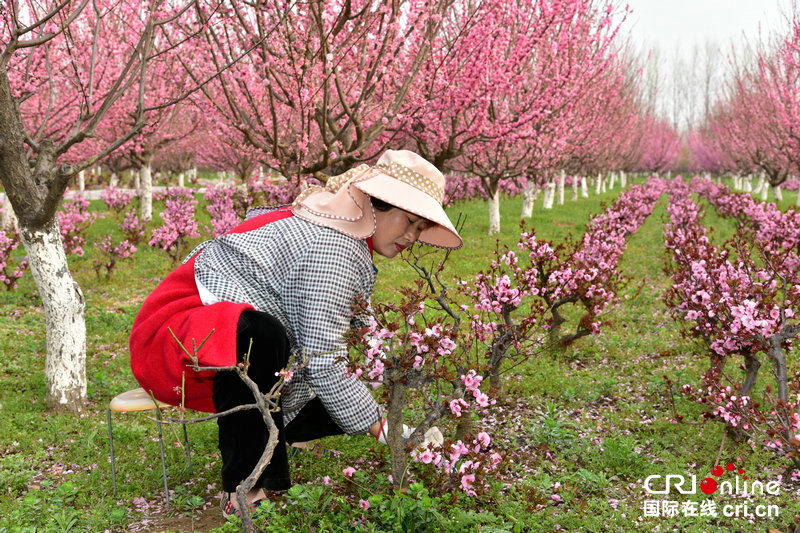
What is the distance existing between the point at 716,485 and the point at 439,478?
167 cm

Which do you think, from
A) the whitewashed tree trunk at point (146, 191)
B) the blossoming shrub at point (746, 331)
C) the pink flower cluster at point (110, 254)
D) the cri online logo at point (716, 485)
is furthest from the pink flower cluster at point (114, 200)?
the cri online logo at point (716, 485)

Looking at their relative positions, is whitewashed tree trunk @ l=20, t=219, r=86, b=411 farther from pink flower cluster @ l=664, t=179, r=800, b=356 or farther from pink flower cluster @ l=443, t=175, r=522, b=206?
pink flower cluster @ l=443, t=175, r=522, b=206

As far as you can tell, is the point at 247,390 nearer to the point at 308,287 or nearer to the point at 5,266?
the point at 308,287

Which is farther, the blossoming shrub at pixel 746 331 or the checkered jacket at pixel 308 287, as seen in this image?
the blossoming shrub at pixel 746 331

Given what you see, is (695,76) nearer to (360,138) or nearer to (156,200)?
(156,200)

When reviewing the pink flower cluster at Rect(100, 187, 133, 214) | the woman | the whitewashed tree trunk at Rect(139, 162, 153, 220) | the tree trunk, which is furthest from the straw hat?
the pink flower cluster at Rect(100, 187, 133, 214)

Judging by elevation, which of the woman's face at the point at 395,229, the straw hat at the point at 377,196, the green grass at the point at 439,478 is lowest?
the green grass at the point at 439,478

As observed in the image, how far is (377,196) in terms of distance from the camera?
8.95ft

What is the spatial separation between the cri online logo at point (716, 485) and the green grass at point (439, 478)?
0.23ft

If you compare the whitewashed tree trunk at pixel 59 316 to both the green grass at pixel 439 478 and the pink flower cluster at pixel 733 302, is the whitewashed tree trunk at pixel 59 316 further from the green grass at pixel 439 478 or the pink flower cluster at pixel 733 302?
the pink flower cluster at pixel 733 302

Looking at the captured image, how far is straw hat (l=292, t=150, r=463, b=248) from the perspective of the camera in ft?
9.23

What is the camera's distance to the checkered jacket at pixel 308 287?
107 inches

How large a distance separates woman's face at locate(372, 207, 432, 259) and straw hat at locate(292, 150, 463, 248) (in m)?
0.08

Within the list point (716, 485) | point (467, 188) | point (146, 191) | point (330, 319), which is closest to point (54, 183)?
point (330, 319)
